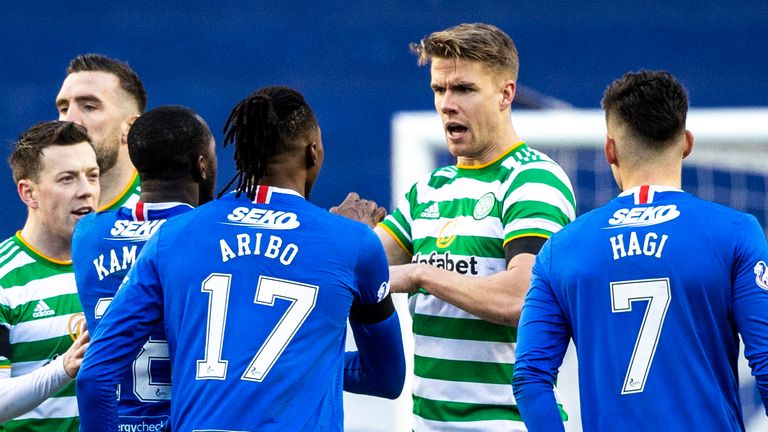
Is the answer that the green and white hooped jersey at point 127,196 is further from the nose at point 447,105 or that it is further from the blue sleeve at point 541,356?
the blue sleeve at point 541,356

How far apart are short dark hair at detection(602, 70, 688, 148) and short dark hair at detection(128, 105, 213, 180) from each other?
1143 millimetres

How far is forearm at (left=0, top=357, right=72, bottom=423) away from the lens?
138 inches

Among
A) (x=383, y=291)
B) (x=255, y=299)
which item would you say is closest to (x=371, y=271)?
(x=383, y=291)

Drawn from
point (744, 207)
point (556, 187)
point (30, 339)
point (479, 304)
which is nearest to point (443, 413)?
point (479, 304)

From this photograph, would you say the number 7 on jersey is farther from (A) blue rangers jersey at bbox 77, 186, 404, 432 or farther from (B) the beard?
(B) the beard

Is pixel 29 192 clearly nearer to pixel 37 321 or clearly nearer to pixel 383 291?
pixel 37 321

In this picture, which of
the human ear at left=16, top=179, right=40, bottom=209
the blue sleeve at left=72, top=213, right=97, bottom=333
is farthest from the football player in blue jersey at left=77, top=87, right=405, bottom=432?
the human ear at left=16, top=179, right=40, bottom=209

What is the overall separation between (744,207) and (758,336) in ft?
21.0

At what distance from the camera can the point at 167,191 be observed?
330 cm

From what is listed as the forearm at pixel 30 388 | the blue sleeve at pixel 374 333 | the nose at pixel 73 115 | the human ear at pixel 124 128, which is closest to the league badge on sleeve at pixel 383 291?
the blue sleeve at pixel 374 333

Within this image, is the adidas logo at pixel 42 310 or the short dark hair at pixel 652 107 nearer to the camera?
the short dark hair at pixel 652 107

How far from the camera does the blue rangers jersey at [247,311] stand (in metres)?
2.93

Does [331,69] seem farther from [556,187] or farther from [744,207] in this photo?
[556,187]

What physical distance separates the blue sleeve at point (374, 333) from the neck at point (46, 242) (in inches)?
50.5
